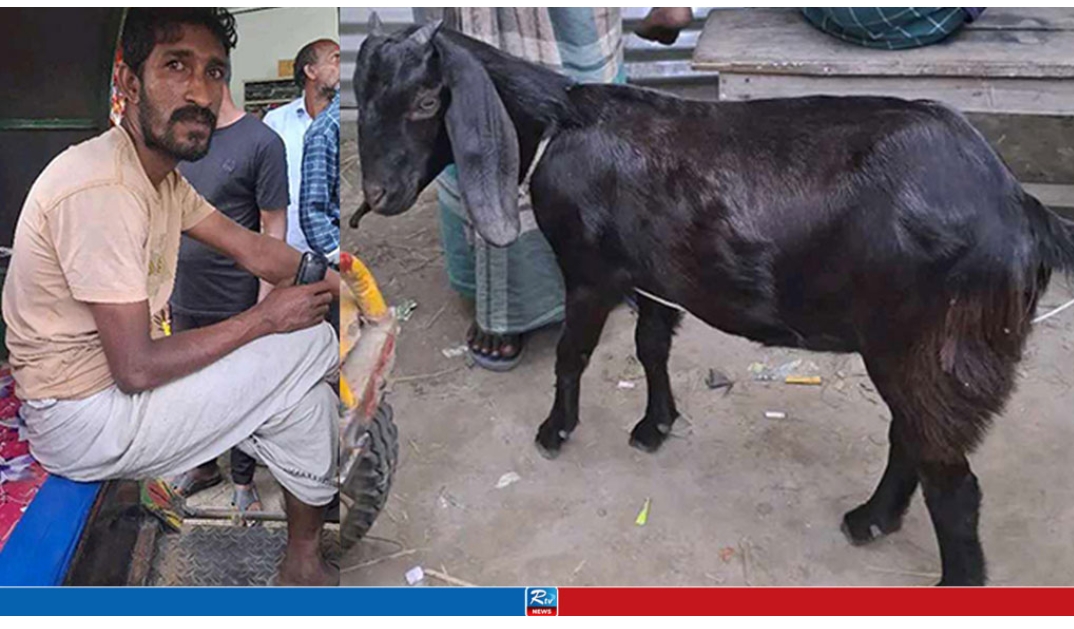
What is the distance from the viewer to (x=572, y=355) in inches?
112

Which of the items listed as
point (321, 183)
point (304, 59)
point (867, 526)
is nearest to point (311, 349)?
point (321, 183)

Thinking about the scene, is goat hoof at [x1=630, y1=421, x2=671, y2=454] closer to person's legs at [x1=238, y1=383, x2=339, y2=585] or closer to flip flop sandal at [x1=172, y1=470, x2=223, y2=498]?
person's legs at [x1=238, y1=383, x2=339, y2=585]

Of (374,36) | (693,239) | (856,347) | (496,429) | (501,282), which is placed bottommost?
(496,429)

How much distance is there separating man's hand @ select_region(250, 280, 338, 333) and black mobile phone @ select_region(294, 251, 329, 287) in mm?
15

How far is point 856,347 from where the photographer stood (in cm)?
235

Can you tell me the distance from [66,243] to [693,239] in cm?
126

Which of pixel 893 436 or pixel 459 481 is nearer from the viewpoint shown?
pixel 893 436

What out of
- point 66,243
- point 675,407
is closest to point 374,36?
point 66,243

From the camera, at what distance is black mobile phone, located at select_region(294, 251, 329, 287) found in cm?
225

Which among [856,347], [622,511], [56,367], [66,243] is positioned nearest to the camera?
[66,243]

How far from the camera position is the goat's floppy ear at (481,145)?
233cm

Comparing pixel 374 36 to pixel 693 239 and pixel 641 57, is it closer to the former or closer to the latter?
pixel 693 239

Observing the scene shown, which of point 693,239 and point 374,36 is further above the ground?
point 374,36

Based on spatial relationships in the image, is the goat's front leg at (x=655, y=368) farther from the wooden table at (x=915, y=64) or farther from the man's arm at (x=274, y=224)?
the man's arm at (x=274, y=224)
